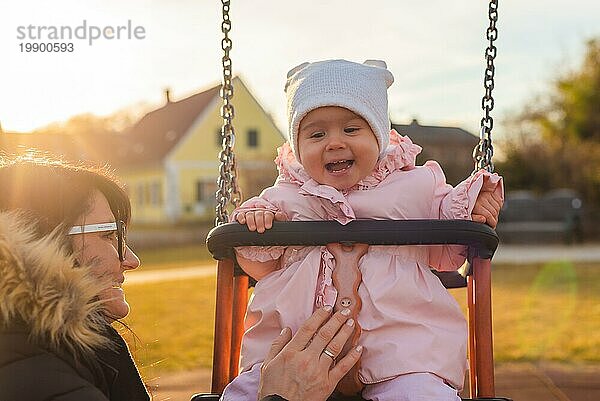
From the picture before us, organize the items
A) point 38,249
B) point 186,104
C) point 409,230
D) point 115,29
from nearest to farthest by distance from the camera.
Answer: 1. point 38,249
2. point 409,230
3. point 115,29
4. point 186,104

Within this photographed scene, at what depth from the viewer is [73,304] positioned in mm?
1438

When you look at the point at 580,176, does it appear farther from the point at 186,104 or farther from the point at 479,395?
the point at 479,395

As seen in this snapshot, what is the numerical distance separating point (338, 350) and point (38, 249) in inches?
25.8

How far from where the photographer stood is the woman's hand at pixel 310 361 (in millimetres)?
1587

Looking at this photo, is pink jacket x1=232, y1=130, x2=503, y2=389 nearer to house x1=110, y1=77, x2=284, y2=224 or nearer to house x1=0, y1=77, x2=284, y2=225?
house x1=0, y1=77, x2=284, y2=225

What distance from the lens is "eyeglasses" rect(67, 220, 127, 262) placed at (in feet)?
5.04

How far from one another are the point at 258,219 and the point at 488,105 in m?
0.82

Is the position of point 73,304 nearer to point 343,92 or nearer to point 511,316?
point 343,92

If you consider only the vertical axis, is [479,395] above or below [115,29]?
below

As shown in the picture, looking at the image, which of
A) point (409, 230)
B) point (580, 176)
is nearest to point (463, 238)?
point (409, 230)

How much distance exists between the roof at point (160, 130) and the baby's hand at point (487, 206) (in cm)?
2081

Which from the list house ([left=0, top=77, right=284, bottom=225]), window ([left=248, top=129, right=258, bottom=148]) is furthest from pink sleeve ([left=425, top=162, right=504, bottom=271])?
window ([left=248, top=129, right=258, bottom=148])

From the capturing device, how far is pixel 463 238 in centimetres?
189

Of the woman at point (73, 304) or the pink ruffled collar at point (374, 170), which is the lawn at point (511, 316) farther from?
the woman at point (73, 304)
